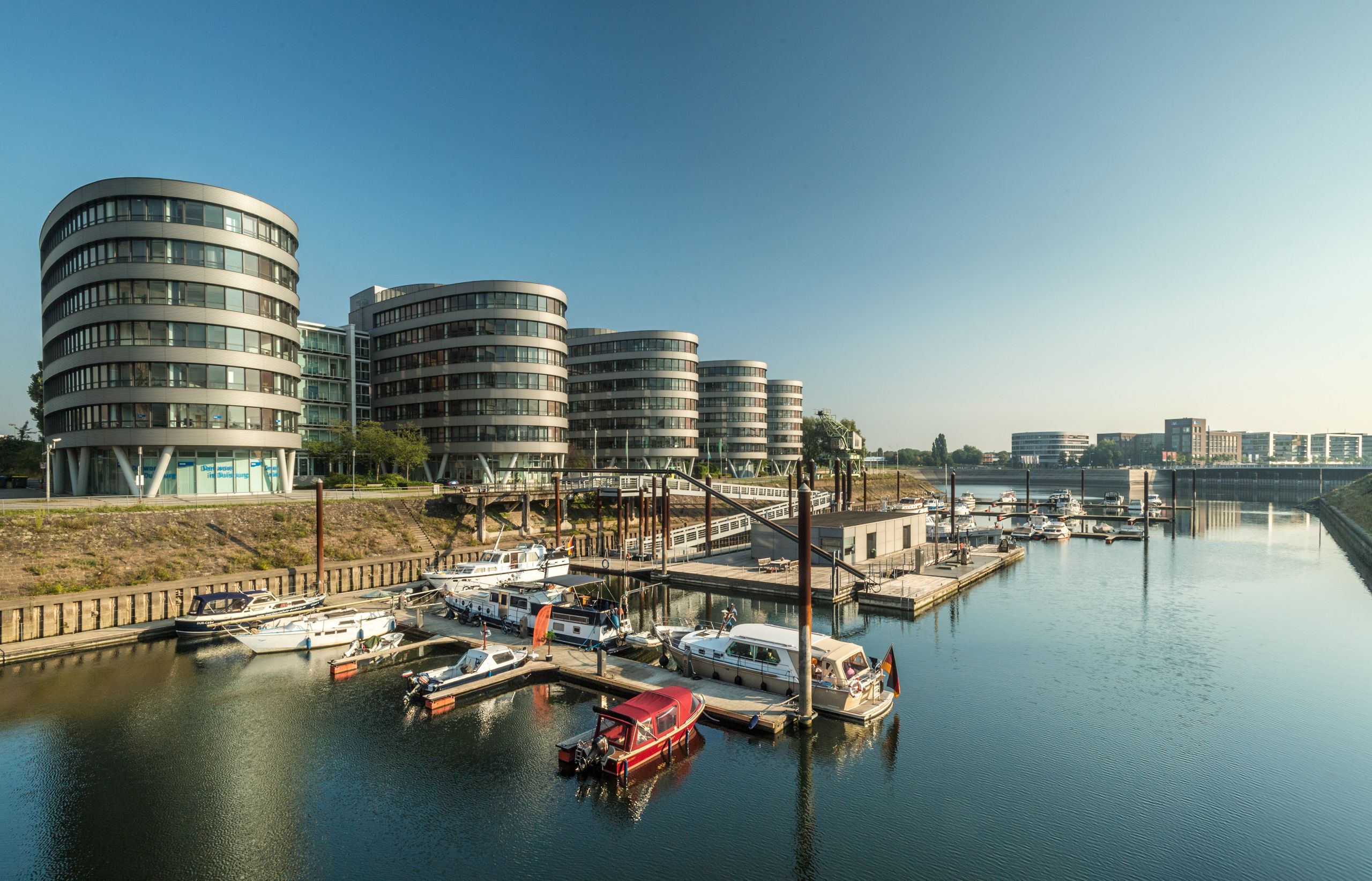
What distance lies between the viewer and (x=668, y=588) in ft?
186

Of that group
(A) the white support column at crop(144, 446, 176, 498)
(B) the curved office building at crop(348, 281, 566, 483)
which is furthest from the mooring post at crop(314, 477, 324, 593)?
(B) the curved office building at crop(348, 281, 566, 483)

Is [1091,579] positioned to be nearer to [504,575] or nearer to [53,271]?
[504,575]

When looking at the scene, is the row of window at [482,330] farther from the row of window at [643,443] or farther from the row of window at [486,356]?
the row of window at [643,443]

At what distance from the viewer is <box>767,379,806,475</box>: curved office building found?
164 meters

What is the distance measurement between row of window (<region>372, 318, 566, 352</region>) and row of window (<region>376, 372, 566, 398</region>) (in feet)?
17.2

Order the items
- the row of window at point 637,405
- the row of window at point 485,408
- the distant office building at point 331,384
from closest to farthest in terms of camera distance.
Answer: the row of window at point 485,408
the distant office building at point 331,384
the row of window at point 637,405

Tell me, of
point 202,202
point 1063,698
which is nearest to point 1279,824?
point 1063,698

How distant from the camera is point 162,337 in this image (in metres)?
58.6

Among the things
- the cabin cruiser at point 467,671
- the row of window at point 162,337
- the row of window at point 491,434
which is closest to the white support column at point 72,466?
the row of window at point 162,337

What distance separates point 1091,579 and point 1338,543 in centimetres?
5507

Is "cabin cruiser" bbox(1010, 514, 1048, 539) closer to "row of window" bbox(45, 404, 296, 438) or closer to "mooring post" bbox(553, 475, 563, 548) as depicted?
"mooring post" bbox(553, 475, 563, 548)

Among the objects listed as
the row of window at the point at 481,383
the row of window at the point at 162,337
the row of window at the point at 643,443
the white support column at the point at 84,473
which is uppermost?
the row of window at the point at 162,337

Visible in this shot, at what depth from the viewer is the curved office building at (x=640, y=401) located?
12256cm

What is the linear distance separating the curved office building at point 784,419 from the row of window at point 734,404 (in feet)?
48.9
